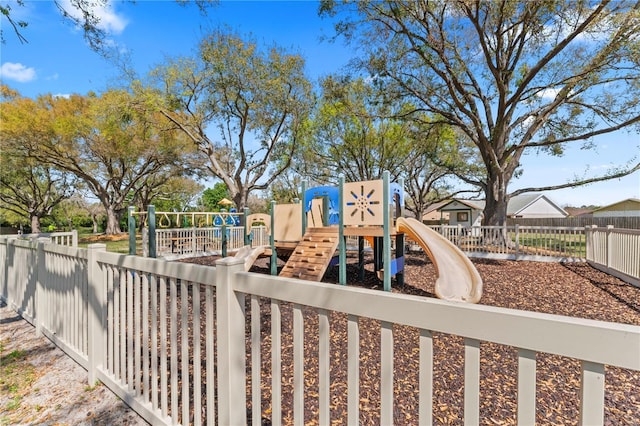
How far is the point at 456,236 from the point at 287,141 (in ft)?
32.4

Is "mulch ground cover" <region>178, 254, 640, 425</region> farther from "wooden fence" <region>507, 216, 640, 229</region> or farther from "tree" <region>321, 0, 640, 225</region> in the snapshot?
"wooden fence" <region>507, 216, 640, 229</region>

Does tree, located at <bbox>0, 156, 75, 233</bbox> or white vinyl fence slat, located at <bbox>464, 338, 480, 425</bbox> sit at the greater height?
tree, located at <bbox>0, 156, 75, 233</bbox>

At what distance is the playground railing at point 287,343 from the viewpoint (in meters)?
0.91

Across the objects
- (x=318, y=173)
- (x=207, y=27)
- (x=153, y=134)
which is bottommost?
(x=318, y=173)

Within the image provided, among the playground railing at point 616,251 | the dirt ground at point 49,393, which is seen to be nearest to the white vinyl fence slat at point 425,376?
the dirt ground at point 49,393

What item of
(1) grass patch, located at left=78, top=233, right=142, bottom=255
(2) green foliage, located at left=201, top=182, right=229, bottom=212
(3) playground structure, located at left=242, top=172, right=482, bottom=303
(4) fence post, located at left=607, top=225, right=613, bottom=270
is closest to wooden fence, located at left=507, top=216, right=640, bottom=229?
(4) fence post, located at left=607, top=225, right=613, bottom=270

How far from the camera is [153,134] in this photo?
18.6 meters

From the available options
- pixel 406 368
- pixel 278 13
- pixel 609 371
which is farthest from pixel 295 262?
pixel 278 13

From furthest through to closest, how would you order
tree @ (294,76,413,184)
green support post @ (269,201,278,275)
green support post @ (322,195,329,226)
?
tree @ (294,76,413,184)
green support post @ (322,195,329,226)
green support post @ (269,201,278,275)

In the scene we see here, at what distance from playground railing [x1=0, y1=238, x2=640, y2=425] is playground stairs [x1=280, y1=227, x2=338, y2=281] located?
2.06m

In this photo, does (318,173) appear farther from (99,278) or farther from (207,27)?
(99,278)

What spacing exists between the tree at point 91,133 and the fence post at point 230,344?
49.4ft

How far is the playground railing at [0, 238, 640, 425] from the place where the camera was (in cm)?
91

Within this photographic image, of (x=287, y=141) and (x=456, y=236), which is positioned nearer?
(x=456, y=236)
